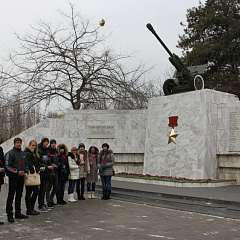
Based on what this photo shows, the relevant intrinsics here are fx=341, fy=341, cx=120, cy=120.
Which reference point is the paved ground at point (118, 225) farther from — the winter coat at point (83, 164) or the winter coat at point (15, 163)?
the winter coat at point (83, 164)

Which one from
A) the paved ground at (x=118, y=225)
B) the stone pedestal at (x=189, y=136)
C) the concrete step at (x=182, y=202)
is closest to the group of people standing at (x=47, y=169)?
the paved ground at (x=118, y=225)

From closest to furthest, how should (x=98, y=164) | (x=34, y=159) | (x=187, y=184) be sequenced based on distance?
(x=34, y=159) → (x=98, y=164) → (x=187, y=184)

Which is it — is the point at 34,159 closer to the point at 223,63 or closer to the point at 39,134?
the point at 39,134

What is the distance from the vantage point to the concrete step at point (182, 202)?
7709 mm

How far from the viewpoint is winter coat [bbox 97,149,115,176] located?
9820 mm

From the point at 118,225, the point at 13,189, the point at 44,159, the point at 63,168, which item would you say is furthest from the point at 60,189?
the point at 118,225

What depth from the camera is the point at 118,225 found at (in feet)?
21.2

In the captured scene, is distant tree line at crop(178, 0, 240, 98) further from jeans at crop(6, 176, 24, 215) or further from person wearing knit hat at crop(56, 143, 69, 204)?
jeans at crop(6, 176, 24, 215)

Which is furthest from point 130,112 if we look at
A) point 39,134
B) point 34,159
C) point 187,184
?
point 34,159

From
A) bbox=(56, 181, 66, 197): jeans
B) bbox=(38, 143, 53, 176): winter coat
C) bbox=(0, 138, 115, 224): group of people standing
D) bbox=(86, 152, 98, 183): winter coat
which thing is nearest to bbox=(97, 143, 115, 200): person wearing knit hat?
bbox=(0, 138, 115, 224): group of people standing

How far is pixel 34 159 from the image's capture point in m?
7.66

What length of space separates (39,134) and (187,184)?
7.36 m

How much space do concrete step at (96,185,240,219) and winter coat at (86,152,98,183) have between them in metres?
0.89

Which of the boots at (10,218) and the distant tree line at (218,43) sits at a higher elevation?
the distant tree line at (218,43)
